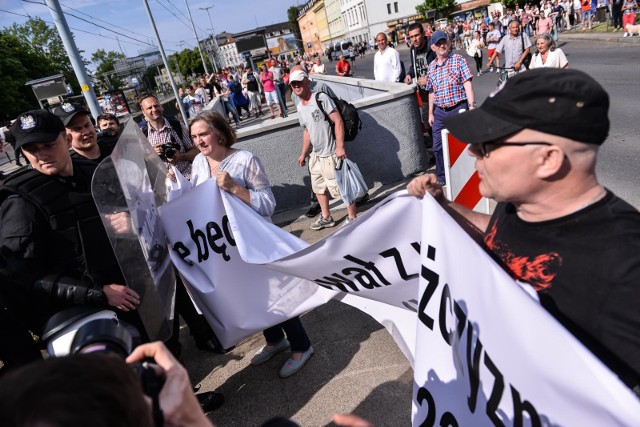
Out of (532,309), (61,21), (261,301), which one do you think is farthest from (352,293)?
(61,21)

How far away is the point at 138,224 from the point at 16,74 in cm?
6277

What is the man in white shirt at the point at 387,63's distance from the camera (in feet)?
28.6

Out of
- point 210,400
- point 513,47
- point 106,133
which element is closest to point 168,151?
point 106,133

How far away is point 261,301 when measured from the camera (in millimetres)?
2848

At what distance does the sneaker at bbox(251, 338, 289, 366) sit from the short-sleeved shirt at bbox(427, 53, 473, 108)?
3.57m

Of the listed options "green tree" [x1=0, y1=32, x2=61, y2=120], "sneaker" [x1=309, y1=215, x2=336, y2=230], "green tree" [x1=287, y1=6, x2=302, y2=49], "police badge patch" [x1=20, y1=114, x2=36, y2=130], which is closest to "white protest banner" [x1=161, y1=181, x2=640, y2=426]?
"police badge patch" [x1=20, y1=114, x2=36, y2=130]

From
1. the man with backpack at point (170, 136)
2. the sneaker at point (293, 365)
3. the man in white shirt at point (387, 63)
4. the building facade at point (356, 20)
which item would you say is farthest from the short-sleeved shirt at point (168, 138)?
the building facade at point (356, 20)

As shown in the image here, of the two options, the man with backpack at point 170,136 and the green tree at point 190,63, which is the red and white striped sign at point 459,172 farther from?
the green tree at point 190,63

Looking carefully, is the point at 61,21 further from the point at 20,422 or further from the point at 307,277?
the point at 20,422

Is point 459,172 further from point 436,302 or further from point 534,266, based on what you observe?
point 534,266

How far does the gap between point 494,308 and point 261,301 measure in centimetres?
182

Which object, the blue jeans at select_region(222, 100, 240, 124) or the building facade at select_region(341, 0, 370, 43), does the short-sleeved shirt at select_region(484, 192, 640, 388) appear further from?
the building facade at select_region(341, 0, 370, 43)

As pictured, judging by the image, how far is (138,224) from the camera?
A: 2307 millimetres

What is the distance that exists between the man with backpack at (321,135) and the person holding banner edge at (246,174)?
1.83 meters
